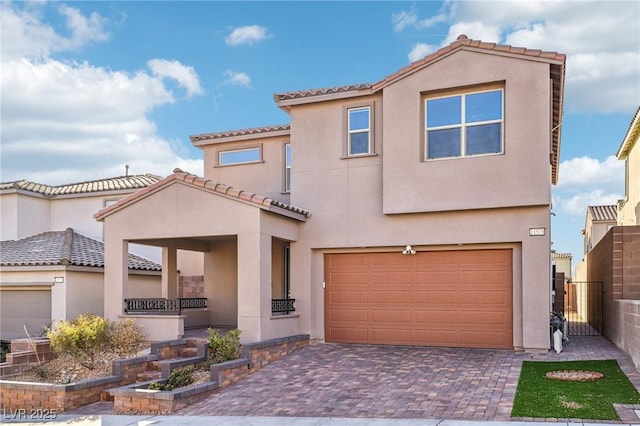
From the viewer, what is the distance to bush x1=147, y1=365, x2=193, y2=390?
36.9 ft

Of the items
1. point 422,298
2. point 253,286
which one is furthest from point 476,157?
A: point 253,286

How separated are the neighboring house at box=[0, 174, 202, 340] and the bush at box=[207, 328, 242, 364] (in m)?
7.40

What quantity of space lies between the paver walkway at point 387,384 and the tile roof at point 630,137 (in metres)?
10.5

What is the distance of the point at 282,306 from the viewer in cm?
1552

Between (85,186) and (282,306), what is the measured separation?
13.4 metres

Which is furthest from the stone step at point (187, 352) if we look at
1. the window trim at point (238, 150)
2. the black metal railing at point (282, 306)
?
the window trim at point (238, 150)

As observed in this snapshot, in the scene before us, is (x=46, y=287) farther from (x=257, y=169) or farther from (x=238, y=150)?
(x=257, y=169)

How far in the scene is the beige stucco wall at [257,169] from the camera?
18.1m

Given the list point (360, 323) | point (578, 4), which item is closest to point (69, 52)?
point (360, 323)

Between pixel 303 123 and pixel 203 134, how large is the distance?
4.15 m

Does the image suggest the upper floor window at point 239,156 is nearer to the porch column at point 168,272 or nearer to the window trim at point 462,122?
the porch column at point 168,272

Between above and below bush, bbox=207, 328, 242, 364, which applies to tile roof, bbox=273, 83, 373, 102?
above

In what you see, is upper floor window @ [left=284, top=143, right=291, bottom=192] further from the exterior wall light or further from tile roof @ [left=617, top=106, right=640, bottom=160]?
tile roof @ [left=617, top=106, right=640, bottom=160]

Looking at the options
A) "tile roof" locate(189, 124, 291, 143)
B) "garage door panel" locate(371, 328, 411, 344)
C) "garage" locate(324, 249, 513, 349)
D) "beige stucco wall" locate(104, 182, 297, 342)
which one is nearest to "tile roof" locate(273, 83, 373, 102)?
"tile roof" locate(189, 124, 291, 143)
